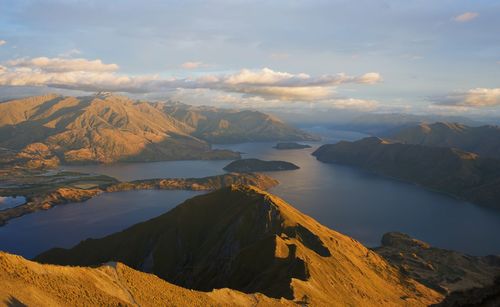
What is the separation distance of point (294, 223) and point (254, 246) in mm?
29336

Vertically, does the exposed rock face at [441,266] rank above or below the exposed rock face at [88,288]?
below

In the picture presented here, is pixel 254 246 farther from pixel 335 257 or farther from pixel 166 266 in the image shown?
pixel 166 266

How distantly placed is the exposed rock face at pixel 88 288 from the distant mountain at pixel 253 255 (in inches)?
1012

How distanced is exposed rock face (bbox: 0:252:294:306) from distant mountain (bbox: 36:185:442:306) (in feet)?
84.3

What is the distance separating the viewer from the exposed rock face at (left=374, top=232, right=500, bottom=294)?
142 metres

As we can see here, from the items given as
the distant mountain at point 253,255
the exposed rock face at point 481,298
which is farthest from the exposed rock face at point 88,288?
the exposed rock face at point 481,298

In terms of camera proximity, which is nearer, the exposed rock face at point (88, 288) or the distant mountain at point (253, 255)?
the exposed rock face at point (88, 288)

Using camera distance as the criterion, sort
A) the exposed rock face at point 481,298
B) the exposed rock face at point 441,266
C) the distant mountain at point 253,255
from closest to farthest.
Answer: the exposed rock face at point 481,298, the distant mountain at point 253,255, the exposed rock face at point 441,266

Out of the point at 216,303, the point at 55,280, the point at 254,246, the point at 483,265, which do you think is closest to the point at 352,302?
the point at 254,246

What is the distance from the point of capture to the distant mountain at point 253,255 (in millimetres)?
104438

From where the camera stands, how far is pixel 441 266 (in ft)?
514

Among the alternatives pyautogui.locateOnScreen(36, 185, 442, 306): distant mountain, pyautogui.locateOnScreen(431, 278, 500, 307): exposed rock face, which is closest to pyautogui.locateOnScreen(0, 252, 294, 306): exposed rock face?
pyautogui.locateOnScreen(36, 185, 442, 306): distant mountain

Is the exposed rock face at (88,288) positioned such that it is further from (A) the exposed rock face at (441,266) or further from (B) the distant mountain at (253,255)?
(A) the exposed rock face at (441,266)

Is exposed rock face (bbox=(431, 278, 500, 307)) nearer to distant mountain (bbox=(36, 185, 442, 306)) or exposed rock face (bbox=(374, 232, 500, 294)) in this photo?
distant mountain (bbox=(36, 185, 442, 306))
